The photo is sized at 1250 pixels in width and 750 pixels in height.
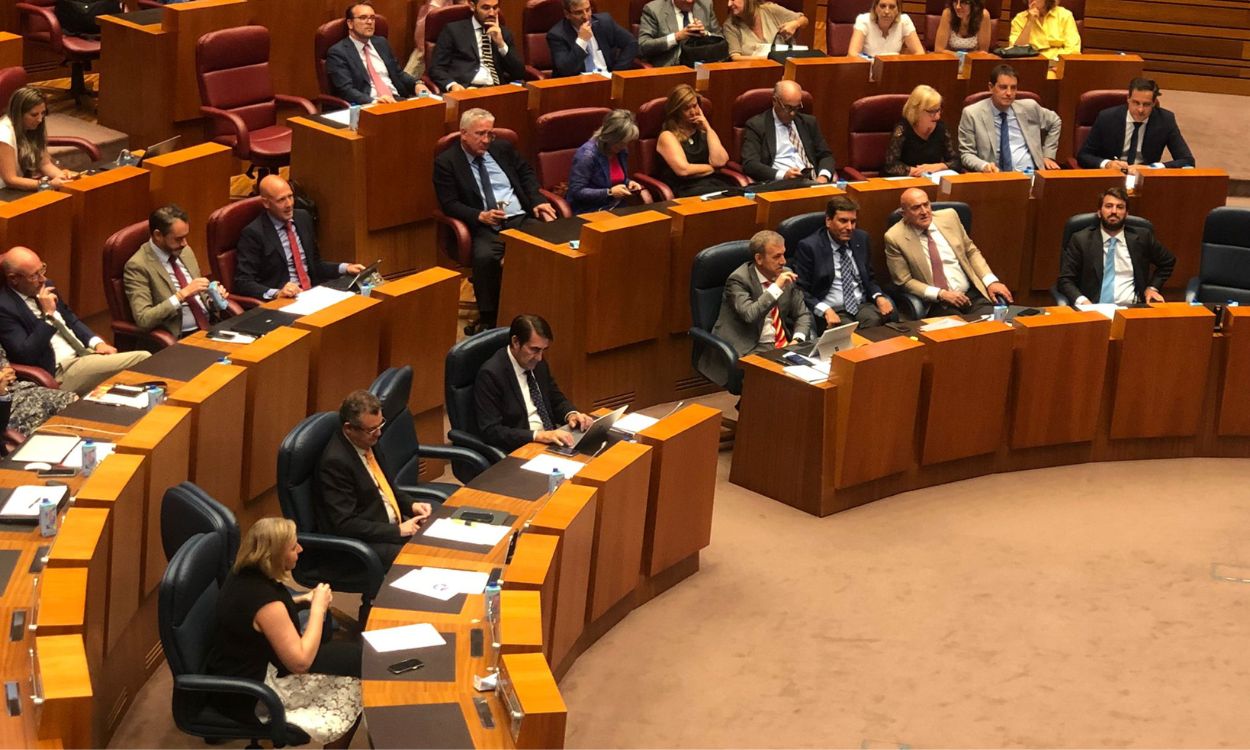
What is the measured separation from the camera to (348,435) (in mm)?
4363

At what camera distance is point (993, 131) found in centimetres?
734

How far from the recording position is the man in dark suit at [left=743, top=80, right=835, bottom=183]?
6973 mm

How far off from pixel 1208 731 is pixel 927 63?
13.5ft

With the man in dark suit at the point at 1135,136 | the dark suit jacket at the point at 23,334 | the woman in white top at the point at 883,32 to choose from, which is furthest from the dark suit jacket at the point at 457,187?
the man in dark suit at the point at 1135,136

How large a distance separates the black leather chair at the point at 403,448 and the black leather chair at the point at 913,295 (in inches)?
80.8

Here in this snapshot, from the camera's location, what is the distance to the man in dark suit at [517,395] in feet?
16.3

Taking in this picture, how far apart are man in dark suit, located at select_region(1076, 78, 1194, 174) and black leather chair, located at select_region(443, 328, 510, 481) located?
11.8 feet

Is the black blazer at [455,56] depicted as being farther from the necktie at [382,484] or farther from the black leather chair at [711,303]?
the necktie at [382,484]

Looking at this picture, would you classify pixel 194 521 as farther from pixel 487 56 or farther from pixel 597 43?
pixel 597 43

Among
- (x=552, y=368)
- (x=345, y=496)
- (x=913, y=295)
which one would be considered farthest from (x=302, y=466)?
(x=913, y=295)

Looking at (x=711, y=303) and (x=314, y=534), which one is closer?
(x=314, y=534)

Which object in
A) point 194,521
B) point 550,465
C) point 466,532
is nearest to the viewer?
point 194,521

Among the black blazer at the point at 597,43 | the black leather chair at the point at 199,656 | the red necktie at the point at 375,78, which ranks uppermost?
the black blazer at the point at 597,43

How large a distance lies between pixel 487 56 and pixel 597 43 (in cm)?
65
